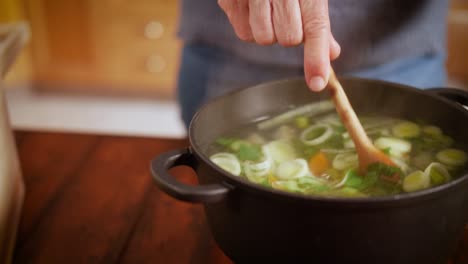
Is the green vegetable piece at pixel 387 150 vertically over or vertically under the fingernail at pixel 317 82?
under

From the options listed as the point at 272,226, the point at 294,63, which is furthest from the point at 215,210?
the point at 294,63

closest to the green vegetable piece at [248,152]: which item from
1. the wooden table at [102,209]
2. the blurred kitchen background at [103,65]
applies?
the wooden table at [102,209]

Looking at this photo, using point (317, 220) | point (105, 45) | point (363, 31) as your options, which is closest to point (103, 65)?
point (105, 45)

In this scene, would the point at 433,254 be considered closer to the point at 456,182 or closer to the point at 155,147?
the point at 456,182

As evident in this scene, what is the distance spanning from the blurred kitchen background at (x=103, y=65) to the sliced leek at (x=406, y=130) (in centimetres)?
171

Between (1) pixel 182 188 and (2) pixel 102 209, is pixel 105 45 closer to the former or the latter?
(2) pixel 102 209

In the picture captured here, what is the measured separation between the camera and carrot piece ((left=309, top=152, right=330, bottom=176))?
73 centimetres

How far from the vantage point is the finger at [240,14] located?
0.76 meters

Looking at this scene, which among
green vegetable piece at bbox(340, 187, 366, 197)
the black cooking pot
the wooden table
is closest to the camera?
the black cooking pot

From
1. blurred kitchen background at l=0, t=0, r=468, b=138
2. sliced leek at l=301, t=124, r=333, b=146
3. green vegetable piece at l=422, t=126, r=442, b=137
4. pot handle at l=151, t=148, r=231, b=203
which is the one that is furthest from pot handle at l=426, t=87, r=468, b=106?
blurred kitchen background at l=0, t=0, r=468, b=138

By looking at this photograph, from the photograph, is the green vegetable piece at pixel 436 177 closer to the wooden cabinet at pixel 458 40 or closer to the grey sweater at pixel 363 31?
the grey sweater at pixel 363 31

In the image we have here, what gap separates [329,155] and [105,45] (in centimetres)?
205

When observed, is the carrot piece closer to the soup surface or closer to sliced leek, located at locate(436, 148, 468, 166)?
the soup surface

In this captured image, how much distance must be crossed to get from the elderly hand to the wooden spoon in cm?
5
